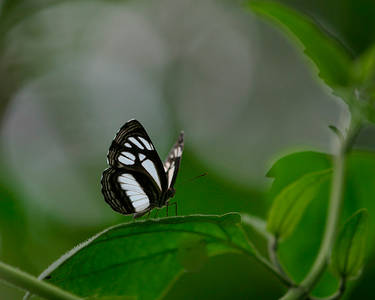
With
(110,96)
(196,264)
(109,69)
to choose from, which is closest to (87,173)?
(110,96)

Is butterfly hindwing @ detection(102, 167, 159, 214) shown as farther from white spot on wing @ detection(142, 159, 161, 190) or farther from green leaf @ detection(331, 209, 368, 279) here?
green leaf @ detection(331, 209, 368, 279)

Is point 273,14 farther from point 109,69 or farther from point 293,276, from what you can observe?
point 109,69

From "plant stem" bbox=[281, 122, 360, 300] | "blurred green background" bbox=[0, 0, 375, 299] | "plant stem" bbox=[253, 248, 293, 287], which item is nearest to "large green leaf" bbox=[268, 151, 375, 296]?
"blurred green background" bbox=[0, 0, 375, 299]

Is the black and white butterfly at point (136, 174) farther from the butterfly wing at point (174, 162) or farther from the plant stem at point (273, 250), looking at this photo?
the plant stem at point (273, 250)

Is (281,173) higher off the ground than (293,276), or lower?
higher

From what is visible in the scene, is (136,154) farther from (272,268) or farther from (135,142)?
(272,268)

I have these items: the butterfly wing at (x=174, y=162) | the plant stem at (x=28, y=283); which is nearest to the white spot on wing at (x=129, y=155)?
the butterfly wing at (x=174, y=162)

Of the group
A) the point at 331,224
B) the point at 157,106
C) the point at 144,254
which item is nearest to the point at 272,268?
the point at 331,224
